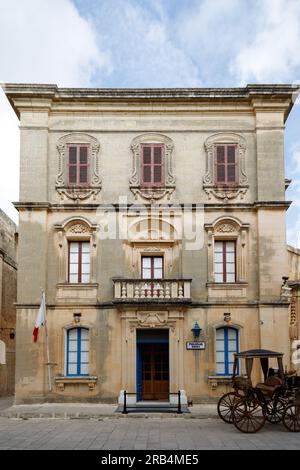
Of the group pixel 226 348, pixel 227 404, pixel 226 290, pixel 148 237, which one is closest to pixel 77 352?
pixel 148 237

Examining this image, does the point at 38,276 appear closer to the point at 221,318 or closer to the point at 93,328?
the point at 93,328

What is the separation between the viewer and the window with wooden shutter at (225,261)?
24.8 m

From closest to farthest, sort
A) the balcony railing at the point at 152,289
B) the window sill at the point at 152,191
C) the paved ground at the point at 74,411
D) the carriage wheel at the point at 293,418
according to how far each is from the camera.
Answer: the carriage wheel at the point at 293,418, the paved ground at the point at 74,411, the balcony railing at the point at 152,289, the window sill at the point at 152,191

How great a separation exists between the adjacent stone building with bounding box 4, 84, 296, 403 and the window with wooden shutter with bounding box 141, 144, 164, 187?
0.04m

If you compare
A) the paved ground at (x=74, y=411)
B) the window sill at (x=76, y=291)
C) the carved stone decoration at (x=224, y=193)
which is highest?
the carved stone decoration at (x=224, y=193)

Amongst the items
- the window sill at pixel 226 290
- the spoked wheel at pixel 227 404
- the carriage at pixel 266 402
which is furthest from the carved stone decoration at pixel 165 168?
the spoked wheel at pixel 227 404

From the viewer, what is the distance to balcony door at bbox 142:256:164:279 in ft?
81.6

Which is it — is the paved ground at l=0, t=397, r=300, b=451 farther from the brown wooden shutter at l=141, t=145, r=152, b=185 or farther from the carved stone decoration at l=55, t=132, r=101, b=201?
the brown wooden shutter at l=141, t=145, r=152, b=185

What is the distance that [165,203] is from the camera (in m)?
25.0

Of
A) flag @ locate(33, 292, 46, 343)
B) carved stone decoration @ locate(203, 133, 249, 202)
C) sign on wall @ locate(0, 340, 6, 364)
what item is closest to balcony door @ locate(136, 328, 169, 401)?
flag @ locate(33, 292, 46, 343)

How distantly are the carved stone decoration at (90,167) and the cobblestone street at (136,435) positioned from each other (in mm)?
8926

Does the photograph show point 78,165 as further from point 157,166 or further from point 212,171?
point 212,171

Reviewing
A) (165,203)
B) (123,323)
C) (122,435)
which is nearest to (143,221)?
(165,203)

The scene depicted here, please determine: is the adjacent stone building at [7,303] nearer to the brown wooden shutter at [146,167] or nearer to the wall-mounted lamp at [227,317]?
the brown wooden shutter at [146,167]
